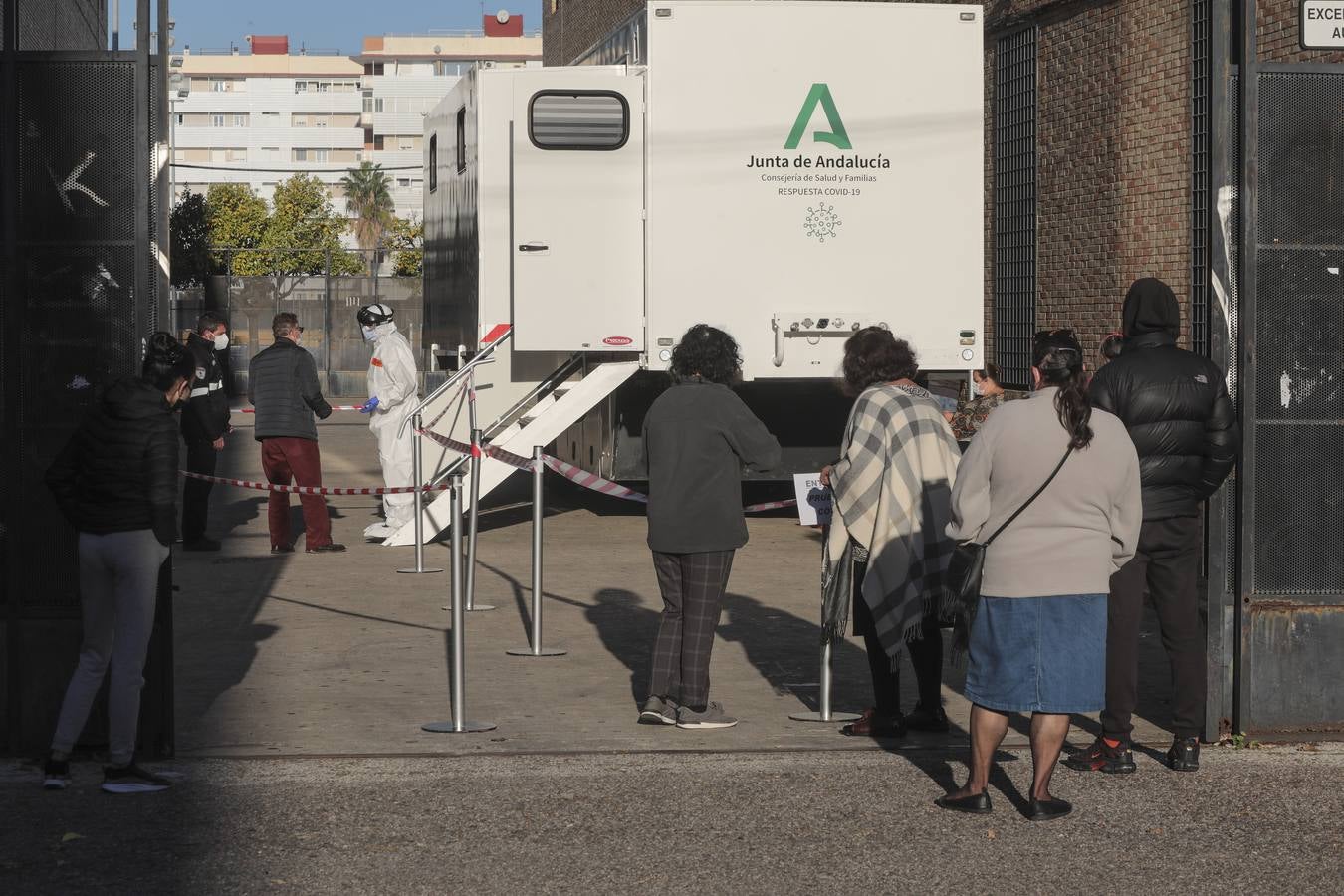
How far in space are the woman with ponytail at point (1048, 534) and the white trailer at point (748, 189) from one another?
294 inches

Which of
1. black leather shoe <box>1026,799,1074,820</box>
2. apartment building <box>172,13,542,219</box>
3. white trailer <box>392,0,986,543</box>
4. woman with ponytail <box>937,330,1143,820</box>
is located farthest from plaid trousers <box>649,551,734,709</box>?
apartment building <box>172,13,542,219</box>

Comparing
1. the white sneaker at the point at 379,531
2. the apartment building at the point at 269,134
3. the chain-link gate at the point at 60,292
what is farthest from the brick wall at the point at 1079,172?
the apartment building at the point at 269,134

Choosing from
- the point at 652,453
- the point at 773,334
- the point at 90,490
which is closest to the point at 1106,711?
the point at 652,453

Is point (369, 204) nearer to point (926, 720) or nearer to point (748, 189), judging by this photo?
point (748, 189)

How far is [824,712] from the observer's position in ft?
25.9

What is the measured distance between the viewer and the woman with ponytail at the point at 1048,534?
19.8 feet

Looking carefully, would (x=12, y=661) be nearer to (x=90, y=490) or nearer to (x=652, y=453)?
(x=90, y=490)

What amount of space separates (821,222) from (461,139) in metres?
3.16

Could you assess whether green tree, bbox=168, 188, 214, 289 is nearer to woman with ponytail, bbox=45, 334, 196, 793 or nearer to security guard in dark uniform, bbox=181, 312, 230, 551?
security guard in dark uniform, bbox=181, 312, 230, 551

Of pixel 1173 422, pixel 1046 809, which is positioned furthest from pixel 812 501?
pixel 1046 809

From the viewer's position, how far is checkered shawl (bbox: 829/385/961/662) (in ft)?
23.5

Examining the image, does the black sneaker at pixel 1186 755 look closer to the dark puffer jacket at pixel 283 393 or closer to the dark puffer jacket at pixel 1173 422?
the dark puffer jacket at pixel 1173 422

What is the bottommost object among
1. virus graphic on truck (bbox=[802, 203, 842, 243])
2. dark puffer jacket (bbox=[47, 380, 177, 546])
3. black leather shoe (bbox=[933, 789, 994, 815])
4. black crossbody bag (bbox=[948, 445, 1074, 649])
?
→ black leather shoe (bbox=[933, 789, 994, 815])

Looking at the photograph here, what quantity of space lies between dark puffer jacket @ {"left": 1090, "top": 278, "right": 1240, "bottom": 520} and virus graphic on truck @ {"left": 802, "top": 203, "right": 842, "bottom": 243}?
21.6 ft
